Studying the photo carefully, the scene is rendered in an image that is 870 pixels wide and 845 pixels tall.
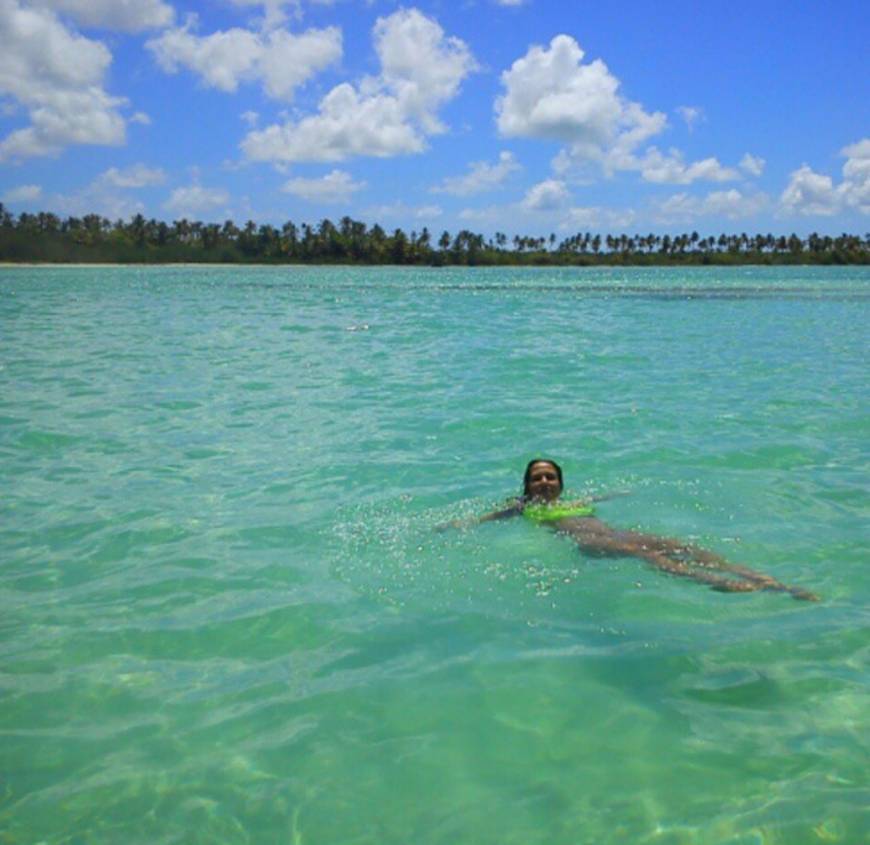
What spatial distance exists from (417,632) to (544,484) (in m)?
2.65

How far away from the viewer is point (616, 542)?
679 centimetres

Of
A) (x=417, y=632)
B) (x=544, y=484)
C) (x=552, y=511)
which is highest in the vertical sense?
(x=544, y=484)

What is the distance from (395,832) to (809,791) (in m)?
1.79

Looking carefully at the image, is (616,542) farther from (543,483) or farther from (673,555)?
(543,483)

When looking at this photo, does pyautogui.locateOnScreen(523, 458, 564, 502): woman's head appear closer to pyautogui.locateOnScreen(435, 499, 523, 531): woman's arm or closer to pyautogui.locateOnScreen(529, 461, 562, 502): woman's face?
pyautogui.locateOnScreen(529, 461, 562, 502): woman's face

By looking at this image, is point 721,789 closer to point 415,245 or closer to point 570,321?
point 570,321

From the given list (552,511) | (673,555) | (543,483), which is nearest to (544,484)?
(543,483)

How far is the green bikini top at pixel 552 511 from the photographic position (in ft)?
24.0

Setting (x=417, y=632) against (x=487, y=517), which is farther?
(x=487, y=517)

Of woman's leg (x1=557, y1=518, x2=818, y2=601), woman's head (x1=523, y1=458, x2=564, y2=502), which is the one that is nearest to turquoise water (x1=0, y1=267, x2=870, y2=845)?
woman's leg (x1=557, y1=518, x2=818, y2=601)

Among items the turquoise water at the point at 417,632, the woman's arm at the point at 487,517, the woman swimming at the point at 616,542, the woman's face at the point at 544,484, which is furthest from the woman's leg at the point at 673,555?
the woman's arm at the point at 487,517

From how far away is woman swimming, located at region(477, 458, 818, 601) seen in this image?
589cm

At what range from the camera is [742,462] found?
9.38 meters

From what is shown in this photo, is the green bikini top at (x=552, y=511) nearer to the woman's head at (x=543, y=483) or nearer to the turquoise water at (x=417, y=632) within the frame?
the woman's head at (x=543, y=483)
